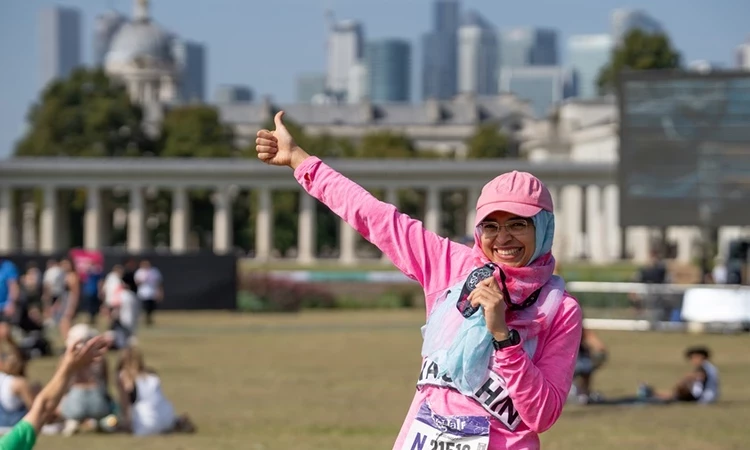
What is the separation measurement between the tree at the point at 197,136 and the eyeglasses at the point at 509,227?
108 metres

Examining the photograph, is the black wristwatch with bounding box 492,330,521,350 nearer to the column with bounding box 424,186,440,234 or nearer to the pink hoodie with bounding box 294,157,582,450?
the pink hoodie with bounding box 294,157,582,450

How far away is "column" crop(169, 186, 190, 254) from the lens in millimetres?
94125

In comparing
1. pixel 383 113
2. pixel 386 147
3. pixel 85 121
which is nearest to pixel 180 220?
pixel 85 121

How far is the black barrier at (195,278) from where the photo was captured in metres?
39.7

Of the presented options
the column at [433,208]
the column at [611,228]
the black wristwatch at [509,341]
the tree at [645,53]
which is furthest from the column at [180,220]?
the black wristwatch at [509,341]

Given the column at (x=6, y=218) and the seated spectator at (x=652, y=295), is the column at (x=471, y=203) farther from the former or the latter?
the seated spectator at (x=652, y=295)

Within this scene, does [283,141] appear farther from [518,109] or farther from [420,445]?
[518,109]

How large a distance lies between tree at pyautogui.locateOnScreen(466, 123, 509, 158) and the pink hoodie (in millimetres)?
119327

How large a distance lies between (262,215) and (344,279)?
1902 inches

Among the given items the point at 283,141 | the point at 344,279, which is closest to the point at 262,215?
the point at 344,279

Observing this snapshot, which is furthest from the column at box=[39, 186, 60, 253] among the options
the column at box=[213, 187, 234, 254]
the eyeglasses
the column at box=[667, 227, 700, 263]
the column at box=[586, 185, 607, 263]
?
the eyeglasses

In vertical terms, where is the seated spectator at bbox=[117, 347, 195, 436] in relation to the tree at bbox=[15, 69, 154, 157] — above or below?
below

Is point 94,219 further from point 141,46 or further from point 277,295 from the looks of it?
point 141,46

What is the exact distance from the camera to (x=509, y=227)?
4.68m
